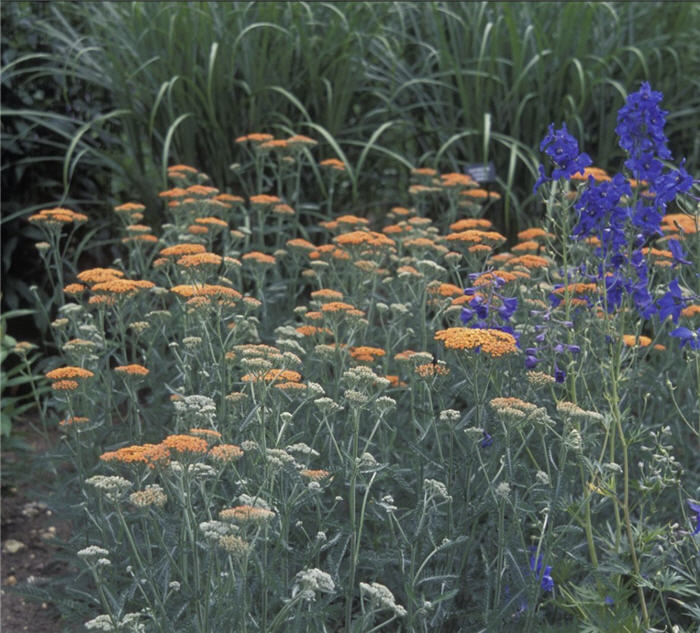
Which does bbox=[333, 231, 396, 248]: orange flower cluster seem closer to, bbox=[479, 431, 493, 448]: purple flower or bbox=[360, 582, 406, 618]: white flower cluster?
bbox=[479, 431, 493, 448]: purple flower

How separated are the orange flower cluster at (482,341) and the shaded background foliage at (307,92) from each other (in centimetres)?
270

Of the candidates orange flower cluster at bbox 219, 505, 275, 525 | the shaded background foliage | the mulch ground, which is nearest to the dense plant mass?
orange flower cluster at bbox 219, 505, 275, 525

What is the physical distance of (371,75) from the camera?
6039mm

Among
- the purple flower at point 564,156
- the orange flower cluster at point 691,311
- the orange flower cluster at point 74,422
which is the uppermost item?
the purple flower at point 564,156

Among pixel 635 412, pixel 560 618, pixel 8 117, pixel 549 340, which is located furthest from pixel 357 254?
pixel 8 117

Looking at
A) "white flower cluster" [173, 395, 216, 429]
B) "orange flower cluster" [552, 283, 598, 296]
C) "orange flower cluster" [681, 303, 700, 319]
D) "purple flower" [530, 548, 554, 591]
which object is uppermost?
"white flower cluster" [173, 395, 216, 429]

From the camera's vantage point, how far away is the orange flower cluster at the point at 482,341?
8.87 ft

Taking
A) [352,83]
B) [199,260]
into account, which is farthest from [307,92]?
[199,260]

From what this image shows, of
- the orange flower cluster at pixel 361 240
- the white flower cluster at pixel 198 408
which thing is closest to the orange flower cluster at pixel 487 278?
the orange flower cluster at pixel 361 240

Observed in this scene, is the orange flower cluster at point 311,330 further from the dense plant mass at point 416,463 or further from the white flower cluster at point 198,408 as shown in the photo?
the white flower cluster at point 198,408

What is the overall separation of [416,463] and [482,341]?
54 cm

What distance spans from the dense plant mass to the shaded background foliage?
188 cm

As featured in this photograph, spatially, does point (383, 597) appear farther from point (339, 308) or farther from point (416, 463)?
point (339, 308)

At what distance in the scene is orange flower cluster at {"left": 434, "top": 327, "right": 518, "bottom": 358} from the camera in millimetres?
2705
